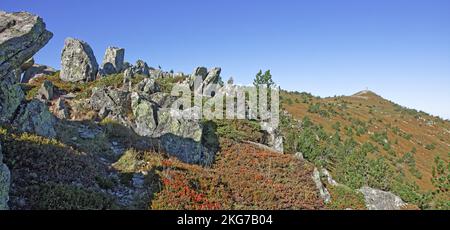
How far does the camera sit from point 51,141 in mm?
14578

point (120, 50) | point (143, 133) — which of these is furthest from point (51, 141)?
point (120, 50)

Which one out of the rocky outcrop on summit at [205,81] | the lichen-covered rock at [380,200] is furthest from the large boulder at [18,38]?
the rocky outcrop on summit at [205,81]

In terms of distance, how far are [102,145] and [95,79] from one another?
76.7 ft

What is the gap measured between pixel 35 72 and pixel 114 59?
410 inches

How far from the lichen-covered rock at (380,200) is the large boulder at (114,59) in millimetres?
35550

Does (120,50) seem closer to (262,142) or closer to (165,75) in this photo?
(165,75)

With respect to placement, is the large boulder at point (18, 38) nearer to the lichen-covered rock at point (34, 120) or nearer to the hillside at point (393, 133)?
the lichen-covered rock at point (34, 120)

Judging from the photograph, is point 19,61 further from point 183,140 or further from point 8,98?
point 183,140

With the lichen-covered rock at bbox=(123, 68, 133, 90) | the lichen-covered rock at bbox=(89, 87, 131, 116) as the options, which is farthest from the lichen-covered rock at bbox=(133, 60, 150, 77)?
the lichen-covered rock at bbox=(89, 87, 131, 116)

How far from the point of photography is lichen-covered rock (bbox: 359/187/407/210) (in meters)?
24.0

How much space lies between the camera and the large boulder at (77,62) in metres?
38.5

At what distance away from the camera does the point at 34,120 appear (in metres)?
16.1

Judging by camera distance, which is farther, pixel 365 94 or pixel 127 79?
pixel 365 94

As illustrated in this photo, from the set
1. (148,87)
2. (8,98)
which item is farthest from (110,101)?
(8,98)
